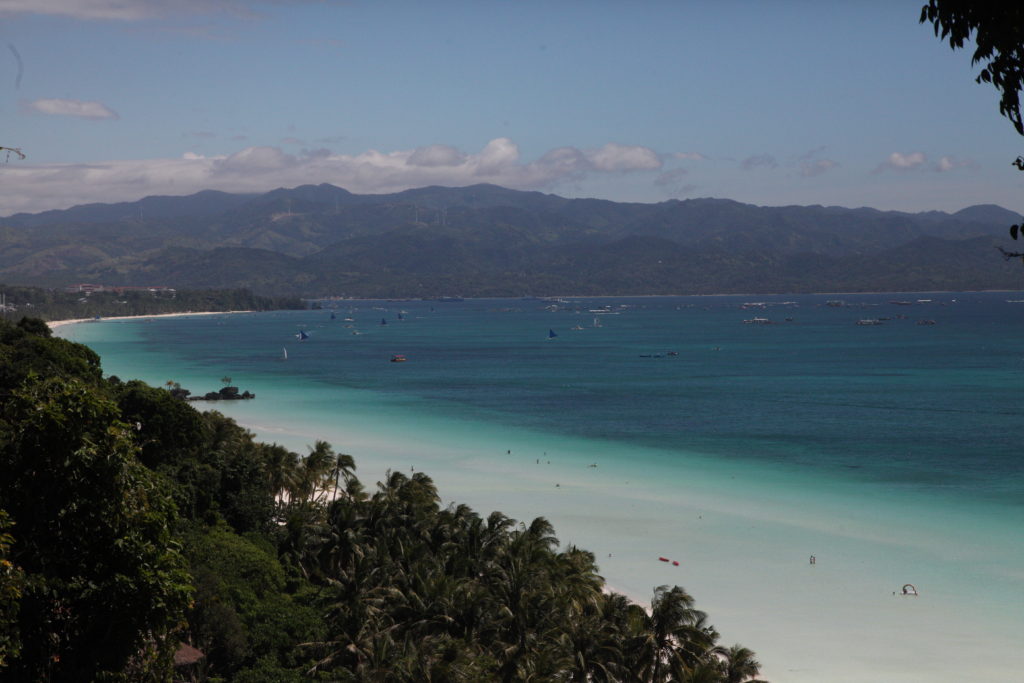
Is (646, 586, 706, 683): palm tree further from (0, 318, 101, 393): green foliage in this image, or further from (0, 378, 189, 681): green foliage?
(0, 318, 101, 393): green foliage

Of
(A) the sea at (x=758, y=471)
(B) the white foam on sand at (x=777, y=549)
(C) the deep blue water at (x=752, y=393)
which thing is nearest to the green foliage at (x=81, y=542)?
(B) the white foam on sand at (x=777, y=549)

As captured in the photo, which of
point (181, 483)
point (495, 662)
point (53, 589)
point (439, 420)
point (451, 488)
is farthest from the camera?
point (439, 420)

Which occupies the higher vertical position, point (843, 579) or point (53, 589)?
point (53, 589)

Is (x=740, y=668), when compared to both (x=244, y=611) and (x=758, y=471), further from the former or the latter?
(x=758, y=471)

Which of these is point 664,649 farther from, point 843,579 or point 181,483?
point 181,483

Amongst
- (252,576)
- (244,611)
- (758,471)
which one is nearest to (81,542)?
(244,611)

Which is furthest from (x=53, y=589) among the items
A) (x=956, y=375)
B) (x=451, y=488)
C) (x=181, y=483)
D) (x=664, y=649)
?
(x=956, y=375)

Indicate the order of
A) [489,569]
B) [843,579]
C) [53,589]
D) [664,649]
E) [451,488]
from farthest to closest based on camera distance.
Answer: [451,488] < [843,579] < [489,569] < [664,649] < [53,589]

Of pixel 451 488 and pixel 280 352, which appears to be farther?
pixel 280 352
